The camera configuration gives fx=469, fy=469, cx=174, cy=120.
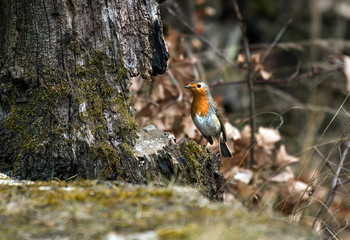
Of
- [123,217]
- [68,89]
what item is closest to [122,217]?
[123,217]

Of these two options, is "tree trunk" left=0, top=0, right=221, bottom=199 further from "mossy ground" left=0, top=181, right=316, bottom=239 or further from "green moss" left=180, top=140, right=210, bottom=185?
"mossy ground" left=0, top=181, right=316, bottom=239

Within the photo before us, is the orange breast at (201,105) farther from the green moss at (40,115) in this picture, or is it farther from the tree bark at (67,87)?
the green moss at (40,115)

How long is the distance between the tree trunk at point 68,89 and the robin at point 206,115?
199 cm

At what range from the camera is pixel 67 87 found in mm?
3125

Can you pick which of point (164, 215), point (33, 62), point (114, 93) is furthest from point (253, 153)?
point (164, 215)

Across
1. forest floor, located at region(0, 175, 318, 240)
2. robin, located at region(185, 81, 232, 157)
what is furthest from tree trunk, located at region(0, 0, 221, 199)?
robin, located at region(185, 81, 232, 157)

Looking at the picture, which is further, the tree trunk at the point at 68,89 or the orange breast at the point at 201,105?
the orange breast at the point at 201,105

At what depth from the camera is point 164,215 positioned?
200 centimetres

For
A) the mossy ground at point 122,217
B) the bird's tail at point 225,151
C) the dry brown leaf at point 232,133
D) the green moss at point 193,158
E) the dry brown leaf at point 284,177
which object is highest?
the mossy ground at point 122,217

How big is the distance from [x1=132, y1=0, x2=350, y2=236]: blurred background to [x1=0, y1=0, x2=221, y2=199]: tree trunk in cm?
210

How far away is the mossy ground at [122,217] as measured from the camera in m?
1.82

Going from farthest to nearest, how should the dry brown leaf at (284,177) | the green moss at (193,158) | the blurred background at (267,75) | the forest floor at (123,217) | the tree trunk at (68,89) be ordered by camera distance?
the blurred background at (267,75) < the dry brown leaf at (284,177) < the green moss at (193,158) < the tree trunk at (68,89) < the forest floor at (123,217)

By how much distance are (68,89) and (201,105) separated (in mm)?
2393

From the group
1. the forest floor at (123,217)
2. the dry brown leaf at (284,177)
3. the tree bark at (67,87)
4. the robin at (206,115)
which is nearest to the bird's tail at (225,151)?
the robin at (206,115)
